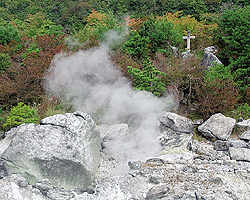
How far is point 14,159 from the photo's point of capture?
4.88 m

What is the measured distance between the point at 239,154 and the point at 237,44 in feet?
14.2

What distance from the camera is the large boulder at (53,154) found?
4883 mm

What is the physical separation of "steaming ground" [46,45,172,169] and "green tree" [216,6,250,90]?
9.39ft

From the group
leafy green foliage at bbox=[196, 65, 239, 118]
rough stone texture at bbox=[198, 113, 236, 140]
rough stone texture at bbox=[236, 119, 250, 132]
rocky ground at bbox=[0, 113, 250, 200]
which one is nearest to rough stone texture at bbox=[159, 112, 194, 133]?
rocky ground at bbox=[0, 113, 250, 200]

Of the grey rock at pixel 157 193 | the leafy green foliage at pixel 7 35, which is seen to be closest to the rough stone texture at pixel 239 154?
the grey rock at pixel 157 193

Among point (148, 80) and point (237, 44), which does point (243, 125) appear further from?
point (237, 44)

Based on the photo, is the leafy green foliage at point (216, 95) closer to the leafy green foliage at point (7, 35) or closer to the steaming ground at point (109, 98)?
the steaming ground at point (109, 98)

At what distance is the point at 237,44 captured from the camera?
27.9 feet

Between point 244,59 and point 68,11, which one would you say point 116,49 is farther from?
point 68,11

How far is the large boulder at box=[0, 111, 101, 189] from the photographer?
16.0 feet

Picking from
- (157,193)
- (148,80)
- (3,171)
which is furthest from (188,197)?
(148,80)

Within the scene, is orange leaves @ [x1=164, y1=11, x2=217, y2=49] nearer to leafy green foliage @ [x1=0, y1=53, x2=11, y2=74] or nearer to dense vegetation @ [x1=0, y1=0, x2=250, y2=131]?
dense vegetation @ [x1=0, y1=0, x2=250, y2=131]

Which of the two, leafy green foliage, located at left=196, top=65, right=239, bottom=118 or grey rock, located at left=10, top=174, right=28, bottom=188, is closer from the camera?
grey rock, located at left=10, top=174, right=28, bottom=188

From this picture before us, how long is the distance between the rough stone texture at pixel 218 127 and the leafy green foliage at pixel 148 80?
1489 mm
